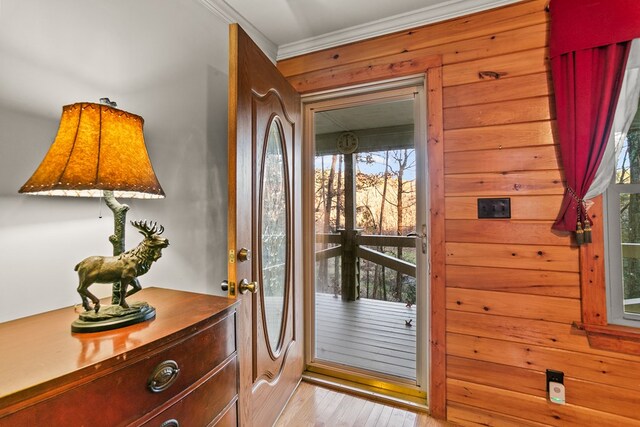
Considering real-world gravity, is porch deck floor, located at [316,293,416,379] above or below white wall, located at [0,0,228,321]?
below

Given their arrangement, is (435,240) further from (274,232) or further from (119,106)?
(119,106)

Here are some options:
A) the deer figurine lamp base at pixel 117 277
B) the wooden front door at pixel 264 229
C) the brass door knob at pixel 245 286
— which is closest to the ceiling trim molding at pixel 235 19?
the wooden front door at pixel 264 229

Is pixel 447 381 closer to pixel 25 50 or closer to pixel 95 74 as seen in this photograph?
pixel 95 74

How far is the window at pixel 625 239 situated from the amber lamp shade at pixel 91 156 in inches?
85.3

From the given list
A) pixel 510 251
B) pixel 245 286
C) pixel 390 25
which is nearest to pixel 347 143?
pixel 390 25

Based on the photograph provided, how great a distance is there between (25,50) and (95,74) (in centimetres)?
21

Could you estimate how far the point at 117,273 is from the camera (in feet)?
2.85

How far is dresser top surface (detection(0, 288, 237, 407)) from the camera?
22.8 inches

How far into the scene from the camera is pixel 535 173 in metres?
1.65

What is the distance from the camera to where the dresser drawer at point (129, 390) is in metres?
0.58

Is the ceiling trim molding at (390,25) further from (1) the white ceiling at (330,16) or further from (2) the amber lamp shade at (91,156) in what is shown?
(2) the amber lamp shade at (91,156)

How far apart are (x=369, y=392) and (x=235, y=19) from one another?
2656 millimetres

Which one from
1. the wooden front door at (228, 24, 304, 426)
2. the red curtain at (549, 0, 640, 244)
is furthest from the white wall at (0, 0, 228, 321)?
the red curtain at (549, 0, 640, 244)

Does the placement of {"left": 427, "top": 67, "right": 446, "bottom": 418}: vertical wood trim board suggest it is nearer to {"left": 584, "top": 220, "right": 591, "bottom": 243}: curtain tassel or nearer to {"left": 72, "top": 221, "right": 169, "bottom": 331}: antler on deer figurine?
{"left": 584, "top": 220, "right": 591, "bottom": 243}: curtain tassel
